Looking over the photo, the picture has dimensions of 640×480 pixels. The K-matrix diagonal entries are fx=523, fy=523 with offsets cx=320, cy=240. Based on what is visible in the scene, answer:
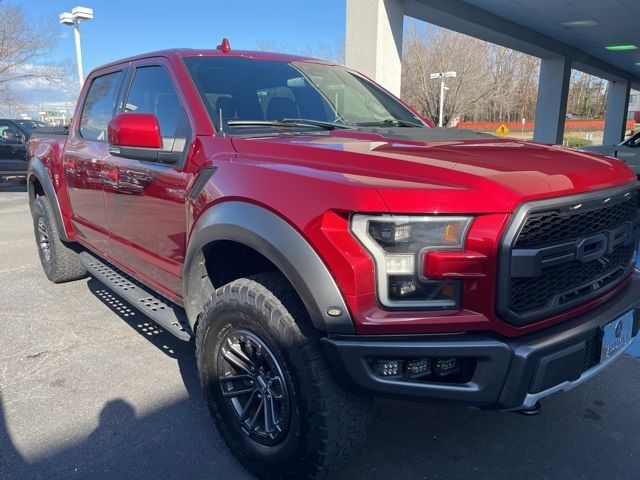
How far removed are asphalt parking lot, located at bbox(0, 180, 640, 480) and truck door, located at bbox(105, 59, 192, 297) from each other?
0.65 m

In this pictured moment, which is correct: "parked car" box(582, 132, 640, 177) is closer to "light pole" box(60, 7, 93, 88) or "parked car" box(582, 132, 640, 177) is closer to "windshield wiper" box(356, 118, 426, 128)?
"windshield wiper" box(356, 118, 426, 128)

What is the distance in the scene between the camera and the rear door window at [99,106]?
3.81m

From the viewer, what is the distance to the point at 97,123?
404 cm

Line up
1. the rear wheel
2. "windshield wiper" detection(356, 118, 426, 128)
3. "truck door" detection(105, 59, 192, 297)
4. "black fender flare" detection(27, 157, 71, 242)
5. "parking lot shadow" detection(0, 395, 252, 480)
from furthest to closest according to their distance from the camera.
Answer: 1. the rear wheel
2. "black fender flare" detection(27, 157, 71, 242)
3. "windshield wiper" detection(356, 118, 426, 128)
4. "truck door" detection(105, 59, 192, 297)
5. "parking lot shadow" detection(0, 395, 252, 480)

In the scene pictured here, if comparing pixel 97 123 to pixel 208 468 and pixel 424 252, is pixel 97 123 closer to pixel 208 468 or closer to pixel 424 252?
→ pixel 208 468

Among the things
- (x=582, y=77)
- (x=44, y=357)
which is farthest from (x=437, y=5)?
(x=582, y=77)

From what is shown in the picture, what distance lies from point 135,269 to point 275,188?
1.74m

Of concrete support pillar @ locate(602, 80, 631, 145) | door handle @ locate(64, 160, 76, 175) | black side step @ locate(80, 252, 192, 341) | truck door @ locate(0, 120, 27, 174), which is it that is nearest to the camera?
black side step @ locate(80, 252, 192, 341)

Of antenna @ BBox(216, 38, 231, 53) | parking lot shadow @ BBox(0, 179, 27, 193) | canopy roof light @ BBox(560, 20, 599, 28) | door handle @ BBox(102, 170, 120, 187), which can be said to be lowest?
parking lot shadow @ BBox(0, 179, 27, 193)

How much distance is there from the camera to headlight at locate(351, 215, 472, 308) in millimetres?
1795

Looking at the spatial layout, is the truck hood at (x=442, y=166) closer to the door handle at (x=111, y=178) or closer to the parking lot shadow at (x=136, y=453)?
the door handle at (x=111, y=178)

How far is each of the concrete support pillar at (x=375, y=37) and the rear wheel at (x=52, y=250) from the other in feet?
18.7

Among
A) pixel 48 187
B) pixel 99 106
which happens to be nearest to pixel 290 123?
pixel 99 106

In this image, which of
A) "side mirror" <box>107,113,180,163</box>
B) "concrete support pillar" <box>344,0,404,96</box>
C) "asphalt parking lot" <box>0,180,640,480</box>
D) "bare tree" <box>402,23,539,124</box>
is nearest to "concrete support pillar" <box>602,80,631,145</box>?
"bare tree" <box>402,23,539,124</box>
